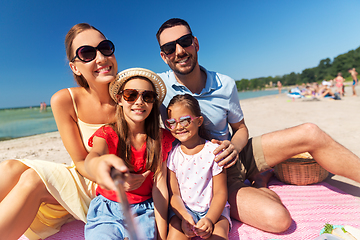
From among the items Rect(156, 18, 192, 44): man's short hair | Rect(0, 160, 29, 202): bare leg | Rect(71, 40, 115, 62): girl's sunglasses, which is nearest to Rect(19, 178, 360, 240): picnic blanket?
Rect(0, 160, 29, 202): bare leg

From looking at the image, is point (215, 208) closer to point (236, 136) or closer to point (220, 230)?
point (220, 230)

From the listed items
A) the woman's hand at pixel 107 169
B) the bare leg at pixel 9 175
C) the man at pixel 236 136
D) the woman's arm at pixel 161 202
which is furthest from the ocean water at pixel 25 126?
the woman's hand at pixel 107 169

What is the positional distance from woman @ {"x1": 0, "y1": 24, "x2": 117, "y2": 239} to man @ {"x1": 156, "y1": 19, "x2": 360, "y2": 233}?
85cm

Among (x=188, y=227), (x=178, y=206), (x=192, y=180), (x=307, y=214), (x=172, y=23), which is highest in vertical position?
(x=172, y=23)

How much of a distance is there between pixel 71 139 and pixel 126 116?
68 centimetres

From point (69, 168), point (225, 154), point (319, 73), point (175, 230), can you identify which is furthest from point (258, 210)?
point (319, 73)

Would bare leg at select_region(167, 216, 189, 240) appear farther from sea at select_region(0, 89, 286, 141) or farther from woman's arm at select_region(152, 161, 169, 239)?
sea at select_region(0, 89, 286, 141)

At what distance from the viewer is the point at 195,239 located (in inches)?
88.3

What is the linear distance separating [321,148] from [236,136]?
1.00m

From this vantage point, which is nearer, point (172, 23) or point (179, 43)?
point (179, 43)

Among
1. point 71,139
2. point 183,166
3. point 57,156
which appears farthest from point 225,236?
point 57,156

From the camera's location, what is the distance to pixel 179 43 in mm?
2811

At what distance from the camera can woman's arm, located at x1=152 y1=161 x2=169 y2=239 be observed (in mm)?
2100

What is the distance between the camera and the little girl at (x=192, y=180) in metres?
2.04
